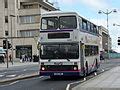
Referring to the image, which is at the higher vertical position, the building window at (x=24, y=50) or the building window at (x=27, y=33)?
the building window at (x=27, y=33)

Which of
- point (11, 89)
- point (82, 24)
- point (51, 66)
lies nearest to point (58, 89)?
point (11, 89)

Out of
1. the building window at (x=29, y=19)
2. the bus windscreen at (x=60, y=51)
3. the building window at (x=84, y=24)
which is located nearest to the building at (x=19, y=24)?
the building window at (x=29, y=19)

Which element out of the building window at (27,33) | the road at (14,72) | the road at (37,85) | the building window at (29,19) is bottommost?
the road at (37,85)

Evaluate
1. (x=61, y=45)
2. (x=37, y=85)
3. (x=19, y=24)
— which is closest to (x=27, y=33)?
(x=19, y=24)

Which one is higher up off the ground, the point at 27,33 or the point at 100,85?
the point at 27,33

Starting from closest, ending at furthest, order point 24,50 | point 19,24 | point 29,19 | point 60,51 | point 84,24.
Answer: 1. point 60,51
2. point 84,24
3. point 24,50
4. point 29,19
5. point 19,24

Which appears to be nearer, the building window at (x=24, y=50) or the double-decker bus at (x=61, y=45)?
the double-decker bus at (x=61, y=45)

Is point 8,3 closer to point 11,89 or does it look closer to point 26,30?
point 26,30

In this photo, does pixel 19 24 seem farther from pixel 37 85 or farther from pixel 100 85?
pixel 100 85

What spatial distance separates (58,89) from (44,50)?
614 cm

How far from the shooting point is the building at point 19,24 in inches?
4008

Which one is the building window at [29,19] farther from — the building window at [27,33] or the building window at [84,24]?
the building window at [84,24]

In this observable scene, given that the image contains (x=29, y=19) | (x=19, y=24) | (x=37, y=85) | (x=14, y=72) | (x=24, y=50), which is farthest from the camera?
(x=19, y=24)

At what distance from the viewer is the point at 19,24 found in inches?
4163
